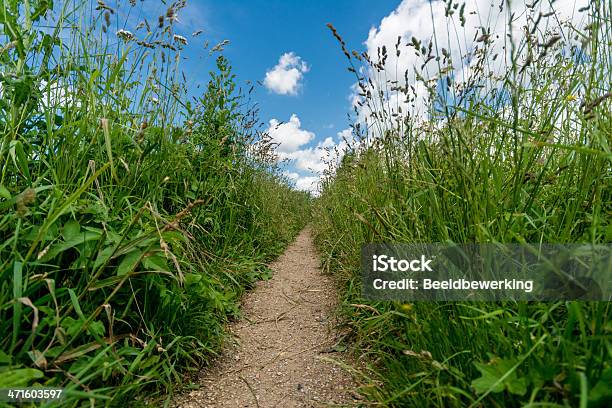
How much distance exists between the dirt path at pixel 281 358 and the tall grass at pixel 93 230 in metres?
0.16

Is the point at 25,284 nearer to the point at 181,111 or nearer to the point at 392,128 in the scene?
the point at 181,111

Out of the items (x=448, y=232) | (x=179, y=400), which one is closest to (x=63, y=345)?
(x=179, y=400)

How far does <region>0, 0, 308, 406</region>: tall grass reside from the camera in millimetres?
1146

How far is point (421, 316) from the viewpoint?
4.52 feet

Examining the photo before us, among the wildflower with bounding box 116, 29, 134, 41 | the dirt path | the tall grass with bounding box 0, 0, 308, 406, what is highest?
the wildflower with bounding box 116, 29, 134, 41

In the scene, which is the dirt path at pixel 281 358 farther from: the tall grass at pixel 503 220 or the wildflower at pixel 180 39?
the wildflower at pixel 180 39

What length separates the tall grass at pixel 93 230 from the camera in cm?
115

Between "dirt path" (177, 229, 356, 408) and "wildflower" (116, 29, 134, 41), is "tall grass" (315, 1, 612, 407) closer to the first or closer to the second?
"dirt path" (177, 229, 356, 408)

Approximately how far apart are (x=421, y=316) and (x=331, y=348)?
0.77 meters

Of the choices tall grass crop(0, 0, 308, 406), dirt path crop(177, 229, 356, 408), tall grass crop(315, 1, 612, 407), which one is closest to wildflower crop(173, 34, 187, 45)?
tall grass crop(0, 0, 308, 406)

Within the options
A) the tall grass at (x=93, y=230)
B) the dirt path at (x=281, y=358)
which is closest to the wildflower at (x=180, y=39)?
the tall grass at (x=93, y=230)

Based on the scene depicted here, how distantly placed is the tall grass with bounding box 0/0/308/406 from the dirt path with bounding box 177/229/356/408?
0.54ft

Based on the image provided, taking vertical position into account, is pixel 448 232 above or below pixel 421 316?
above

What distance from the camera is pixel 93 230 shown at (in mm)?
1335
